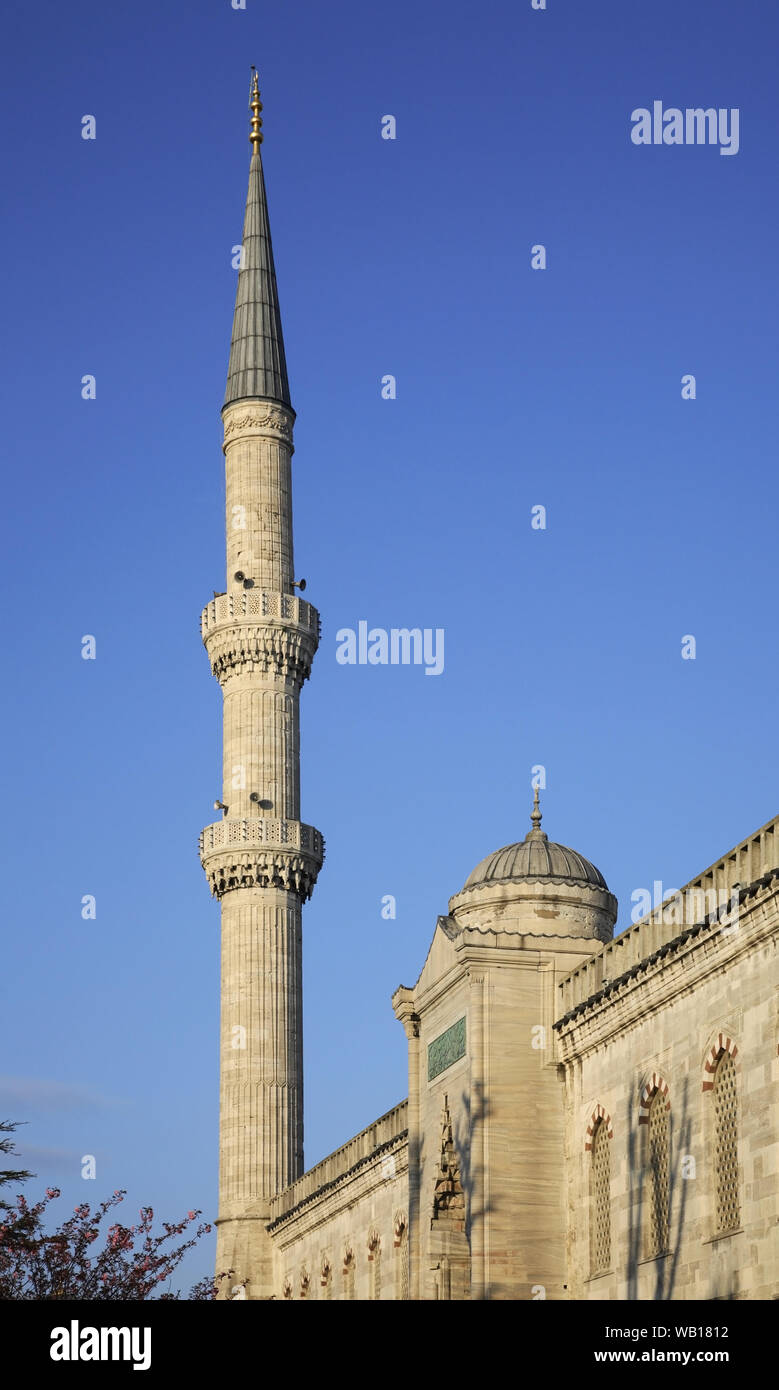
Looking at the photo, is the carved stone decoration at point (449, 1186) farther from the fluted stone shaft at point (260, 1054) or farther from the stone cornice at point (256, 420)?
the stone cornice at point (256, 420)

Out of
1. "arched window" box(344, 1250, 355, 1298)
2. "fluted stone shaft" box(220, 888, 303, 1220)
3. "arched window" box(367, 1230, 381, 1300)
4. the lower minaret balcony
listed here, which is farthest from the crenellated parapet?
"arched window" box(367, 1230, 381, 1300)

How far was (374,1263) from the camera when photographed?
41.2 m

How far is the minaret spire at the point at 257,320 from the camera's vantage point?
5653 cm

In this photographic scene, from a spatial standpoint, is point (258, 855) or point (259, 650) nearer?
point (258, 855)

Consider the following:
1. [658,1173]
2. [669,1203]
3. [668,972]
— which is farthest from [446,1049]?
[669,1203]

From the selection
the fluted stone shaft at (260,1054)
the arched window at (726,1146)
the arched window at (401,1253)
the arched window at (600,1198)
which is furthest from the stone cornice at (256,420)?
the arched window at (726,1146)

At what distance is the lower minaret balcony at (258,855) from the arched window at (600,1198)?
902 inches

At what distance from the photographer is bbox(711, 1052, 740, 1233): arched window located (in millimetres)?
23508

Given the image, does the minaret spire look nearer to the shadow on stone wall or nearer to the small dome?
the small dome

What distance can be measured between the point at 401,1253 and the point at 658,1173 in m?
13.7

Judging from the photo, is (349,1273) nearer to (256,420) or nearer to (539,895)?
(539,895)

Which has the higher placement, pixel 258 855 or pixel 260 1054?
pixel 258 855
